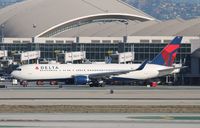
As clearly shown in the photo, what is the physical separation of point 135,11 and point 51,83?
80.9 metres

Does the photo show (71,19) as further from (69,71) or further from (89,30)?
(69,71)

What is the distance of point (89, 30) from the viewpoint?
171 metres

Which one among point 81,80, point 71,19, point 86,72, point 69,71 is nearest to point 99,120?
point 81,80

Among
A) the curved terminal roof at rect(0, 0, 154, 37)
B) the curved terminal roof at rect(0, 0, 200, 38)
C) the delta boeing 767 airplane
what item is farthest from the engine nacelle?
the curved terminal roof at rect(0, 0, 154, 37)

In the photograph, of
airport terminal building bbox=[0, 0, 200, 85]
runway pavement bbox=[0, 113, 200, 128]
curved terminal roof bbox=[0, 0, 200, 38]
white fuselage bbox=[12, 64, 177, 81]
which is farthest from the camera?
curved terminal roof bbox=[0, 0, 200, 38]

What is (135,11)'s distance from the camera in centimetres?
18050

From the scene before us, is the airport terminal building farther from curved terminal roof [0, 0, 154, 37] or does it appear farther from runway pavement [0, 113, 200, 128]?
runway pavement [0, 113, 200, 128]

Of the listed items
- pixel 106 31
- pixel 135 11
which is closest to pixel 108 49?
pixel 106 31

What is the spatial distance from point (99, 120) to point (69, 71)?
5448 cm

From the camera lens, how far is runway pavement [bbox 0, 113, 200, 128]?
37.9 m

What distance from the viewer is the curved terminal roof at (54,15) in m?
169

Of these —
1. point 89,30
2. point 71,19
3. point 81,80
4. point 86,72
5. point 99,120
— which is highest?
point 71,19

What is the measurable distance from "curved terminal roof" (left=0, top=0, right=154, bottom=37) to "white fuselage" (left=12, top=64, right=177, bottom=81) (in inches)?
2692

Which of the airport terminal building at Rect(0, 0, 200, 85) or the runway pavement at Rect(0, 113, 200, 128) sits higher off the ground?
the airport terminal building at Rect(0, 0, 200, 85)
